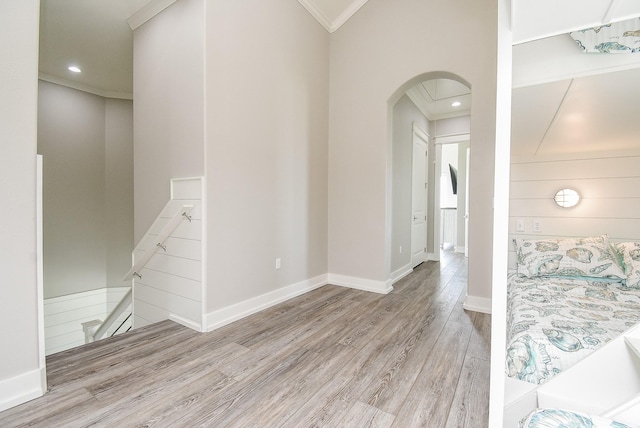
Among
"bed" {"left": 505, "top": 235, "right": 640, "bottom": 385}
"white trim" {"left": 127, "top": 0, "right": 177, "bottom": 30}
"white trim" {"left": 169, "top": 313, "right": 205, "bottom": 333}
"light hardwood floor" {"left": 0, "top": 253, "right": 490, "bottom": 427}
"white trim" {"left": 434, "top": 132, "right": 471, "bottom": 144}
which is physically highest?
"white trim" {"left": 127, "top": 0, "right": 177, "bottom": 30}

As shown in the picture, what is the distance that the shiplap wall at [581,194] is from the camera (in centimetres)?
137

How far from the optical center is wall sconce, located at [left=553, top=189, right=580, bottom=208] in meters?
1.55

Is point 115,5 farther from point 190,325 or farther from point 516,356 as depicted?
point 516,356

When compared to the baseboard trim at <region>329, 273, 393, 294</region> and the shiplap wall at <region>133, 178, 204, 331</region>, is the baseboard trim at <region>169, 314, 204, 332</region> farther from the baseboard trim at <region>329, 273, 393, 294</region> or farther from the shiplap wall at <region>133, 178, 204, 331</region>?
the baseboard trim at <region>329, 273, 393, 294</region>

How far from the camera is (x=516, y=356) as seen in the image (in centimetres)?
121

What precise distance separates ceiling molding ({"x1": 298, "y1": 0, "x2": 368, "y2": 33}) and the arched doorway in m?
1.23

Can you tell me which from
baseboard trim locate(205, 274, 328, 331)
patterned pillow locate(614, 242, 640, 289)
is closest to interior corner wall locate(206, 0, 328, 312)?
baseboard trim locate(205, 274, 328, 331)

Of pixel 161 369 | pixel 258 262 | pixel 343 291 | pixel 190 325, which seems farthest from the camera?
pixel 343 291

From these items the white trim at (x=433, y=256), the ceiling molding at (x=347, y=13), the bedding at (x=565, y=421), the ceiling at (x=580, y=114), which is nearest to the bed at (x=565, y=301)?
the bedding at (x=565, y=421)

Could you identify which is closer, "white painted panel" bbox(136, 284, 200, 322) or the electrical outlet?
the electrical outlet

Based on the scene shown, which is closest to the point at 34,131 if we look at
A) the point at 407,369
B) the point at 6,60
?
the point at 6,60

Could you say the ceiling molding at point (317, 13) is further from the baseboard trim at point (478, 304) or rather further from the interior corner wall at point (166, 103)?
the baseboard trim at point (478, 304)

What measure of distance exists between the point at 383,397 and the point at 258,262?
1.69 m

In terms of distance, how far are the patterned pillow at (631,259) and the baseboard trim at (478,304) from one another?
136 centimetres
